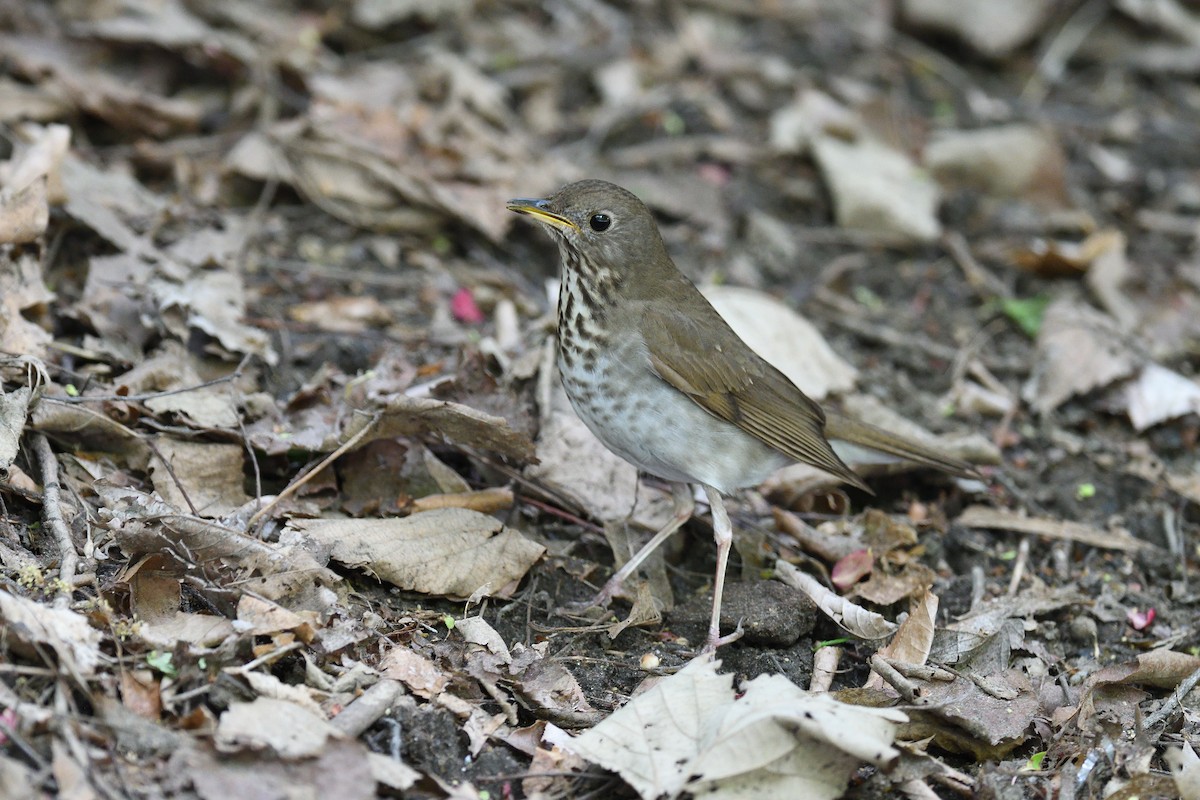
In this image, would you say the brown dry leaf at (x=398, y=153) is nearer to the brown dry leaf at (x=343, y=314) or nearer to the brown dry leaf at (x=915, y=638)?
the brown dry leaf at (x=343, y=314)

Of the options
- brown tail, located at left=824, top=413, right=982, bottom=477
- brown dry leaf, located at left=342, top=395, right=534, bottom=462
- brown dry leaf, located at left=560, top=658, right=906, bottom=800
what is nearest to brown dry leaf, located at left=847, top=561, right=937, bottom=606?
brown tail, located at left=824, top=413, right=982, bottom=477

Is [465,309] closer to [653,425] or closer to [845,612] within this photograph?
[653,425]

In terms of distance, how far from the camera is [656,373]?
469cm

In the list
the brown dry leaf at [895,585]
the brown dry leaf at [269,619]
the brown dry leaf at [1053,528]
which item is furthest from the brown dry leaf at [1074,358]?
the brown dry leaf at [269,619]

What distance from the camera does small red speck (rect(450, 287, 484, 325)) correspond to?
6.22 metres

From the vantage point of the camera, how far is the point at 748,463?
4906mm

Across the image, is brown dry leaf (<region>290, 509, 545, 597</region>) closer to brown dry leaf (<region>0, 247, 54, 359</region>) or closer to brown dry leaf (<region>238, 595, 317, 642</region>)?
brown dry leaf (<region>238, 595, 317, 642</region>)

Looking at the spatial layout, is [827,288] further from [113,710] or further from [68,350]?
[113,710]

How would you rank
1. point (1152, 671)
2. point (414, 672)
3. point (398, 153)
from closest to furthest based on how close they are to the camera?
point (414, 672) < point (1152, 671) < point (398, 153)

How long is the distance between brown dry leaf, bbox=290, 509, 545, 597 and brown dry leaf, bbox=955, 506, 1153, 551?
2.02 m

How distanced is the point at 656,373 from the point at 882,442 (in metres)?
1.17

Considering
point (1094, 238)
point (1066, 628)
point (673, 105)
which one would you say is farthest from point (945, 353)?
point (673, 105)

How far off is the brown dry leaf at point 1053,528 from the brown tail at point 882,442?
1.00ft

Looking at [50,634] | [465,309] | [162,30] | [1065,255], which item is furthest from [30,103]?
[1065,255]
